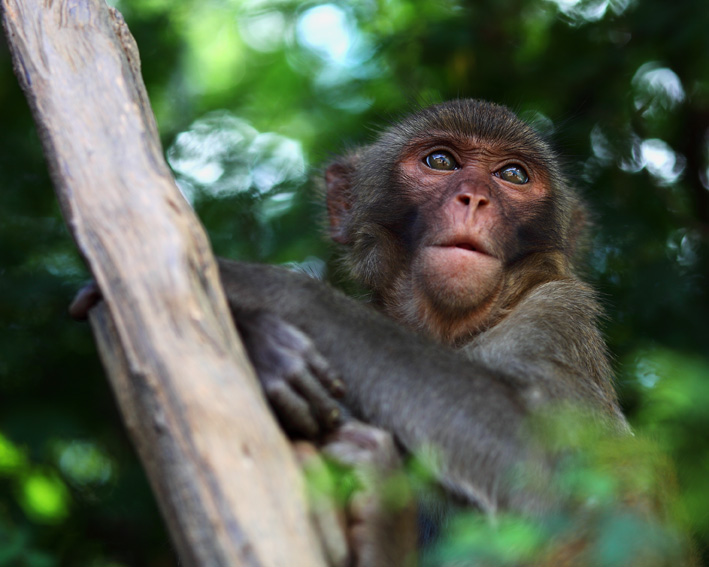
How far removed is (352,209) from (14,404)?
3.00 m

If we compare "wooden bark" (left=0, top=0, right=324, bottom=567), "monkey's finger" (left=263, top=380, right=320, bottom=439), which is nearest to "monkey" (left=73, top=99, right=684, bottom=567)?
"monkey's finger" (left=263, top=380, right=320, bottom=439)

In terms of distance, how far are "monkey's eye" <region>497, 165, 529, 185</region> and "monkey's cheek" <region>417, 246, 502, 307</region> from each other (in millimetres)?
978

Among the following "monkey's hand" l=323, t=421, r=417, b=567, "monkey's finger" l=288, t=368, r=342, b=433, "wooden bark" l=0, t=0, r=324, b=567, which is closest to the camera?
"wooden bark" l=0, t=0, r=324, b=567

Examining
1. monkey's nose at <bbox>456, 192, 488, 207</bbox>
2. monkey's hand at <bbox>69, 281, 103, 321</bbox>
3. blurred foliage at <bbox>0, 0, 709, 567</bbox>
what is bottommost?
blurred foliage at <bbox>0, 0, 709, 567</bbox>

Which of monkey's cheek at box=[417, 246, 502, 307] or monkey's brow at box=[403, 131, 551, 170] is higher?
monkey's brow at box=[403, 131, 551, 170]

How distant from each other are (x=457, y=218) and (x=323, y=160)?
2712mm

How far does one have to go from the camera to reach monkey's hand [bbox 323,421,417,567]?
10.6 feet

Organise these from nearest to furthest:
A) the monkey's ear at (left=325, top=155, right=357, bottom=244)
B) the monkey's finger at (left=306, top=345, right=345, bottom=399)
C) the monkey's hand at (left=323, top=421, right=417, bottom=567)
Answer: the monkey's hand at (left=323, top=421, right=417, bottom=567) < the monkey's finger at (left=306, top=345, right=345, bottom=399) < the monkey's ear at (left=325, top=155, right=357, bottom=244)

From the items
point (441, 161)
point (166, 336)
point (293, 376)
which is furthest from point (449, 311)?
point (166, 336)

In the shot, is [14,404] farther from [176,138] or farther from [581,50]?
[581,50]

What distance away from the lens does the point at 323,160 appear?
7.18m

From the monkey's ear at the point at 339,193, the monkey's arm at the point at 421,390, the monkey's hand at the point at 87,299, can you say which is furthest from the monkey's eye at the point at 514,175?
the monkey's hand at the point at 87,299

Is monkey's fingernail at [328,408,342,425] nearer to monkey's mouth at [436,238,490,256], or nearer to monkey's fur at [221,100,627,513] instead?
monkey's fur at [221,100,627,513]

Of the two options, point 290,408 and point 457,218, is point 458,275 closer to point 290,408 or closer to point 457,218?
point 457,218
